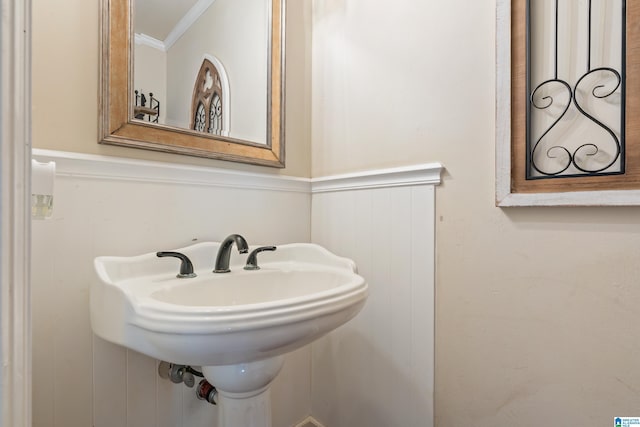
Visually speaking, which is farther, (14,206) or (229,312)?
(229,312)

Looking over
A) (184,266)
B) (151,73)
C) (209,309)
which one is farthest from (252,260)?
(151,73)

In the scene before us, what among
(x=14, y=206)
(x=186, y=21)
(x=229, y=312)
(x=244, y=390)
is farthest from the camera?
(x=186, y=21)

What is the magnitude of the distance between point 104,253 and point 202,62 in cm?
63

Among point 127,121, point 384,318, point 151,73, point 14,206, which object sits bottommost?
point 384,318

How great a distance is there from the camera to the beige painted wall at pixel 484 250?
691 mm

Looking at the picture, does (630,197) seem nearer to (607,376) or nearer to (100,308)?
(607,376)

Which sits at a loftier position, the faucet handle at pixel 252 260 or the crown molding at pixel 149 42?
the crown molding at pixel 149 42

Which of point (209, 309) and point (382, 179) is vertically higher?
point (382, 179)

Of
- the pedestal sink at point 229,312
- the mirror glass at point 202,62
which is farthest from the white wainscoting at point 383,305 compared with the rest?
the mirror glass at point 202,62

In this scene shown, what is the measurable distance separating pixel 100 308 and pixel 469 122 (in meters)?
1.02

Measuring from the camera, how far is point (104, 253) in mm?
791

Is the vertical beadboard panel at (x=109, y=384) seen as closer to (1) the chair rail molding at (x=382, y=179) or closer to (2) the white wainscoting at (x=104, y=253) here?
(2) the white wainscoting at (x=104, y=253)

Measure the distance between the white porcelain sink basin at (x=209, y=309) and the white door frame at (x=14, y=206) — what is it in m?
0.23

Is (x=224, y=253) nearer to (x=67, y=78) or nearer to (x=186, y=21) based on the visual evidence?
(x=67, y=78)
